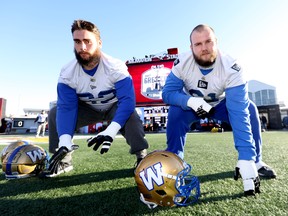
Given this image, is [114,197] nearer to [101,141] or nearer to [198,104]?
[101,141]

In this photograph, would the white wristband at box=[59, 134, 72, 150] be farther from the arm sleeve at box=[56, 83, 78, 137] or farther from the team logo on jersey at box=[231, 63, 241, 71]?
the team logo on jersey at box=[231, 63, 241, 71]

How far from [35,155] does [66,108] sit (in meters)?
0.80

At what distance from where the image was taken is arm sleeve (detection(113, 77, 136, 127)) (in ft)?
7.96

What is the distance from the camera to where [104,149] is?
2.07 meters

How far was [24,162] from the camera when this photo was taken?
271 centimetres

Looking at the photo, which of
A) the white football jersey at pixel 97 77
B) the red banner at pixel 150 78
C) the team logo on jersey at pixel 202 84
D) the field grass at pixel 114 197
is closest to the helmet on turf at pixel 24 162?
the field grass at pixel 114 197

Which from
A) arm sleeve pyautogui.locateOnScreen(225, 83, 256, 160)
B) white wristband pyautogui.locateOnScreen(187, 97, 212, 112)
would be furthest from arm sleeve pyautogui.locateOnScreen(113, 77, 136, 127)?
arm sleeve pyautogui.locateOnScreen(225, 83, 256, 160)

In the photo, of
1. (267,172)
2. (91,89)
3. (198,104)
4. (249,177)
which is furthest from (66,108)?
(267,172)

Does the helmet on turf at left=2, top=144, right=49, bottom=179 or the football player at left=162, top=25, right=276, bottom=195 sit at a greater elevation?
the football player at left=162, top=25, right=276, bottom=195

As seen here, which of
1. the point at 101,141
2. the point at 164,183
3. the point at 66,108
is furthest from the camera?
the point at 66,108

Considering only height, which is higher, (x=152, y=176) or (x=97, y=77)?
(x=97, y=77)

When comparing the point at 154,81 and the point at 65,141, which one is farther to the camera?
the point at 154,81

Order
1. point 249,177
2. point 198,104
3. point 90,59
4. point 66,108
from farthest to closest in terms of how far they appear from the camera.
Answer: point 66,108 → point 90,59 → point 198,104 → point 249,177

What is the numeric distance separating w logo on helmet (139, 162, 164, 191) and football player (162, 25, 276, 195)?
31.4 inches
